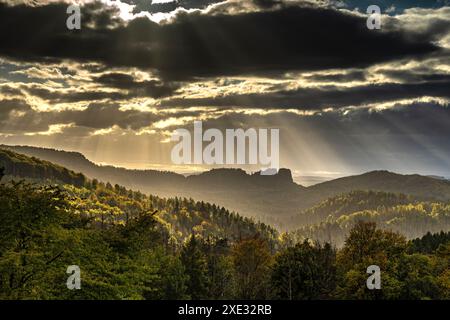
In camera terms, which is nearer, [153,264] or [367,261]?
[153,264]

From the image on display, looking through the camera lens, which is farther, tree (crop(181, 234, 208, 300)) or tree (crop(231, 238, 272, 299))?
tree (crop(231, 238, 272, 299))

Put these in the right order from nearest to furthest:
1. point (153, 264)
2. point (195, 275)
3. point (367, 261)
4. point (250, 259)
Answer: point (153, 264) → point (195, 275) → point (367, 261) → point (250, 259)

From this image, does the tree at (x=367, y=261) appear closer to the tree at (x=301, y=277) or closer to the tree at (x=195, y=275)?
the tree at (x=301, y=277)

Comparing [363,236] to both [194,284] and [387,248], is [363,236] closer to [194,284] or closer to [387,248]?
[387,248]

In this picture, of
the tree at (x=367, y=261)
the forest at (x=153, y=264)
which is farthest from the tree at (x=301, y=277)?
the tree at (x=367, y=261)

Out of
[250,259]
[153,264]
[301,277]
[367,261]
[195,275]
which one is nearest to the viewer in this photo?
[153,264]

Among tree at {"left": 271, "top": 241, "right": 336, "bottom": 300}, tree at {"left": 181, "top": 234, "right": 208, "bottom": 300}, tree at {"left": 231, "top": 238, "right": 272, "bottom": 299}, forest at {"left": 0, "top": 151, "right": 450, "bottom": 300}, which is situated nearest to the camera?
forest at {"left": 0, "top": 151, "right": 450, "bottom": 300}

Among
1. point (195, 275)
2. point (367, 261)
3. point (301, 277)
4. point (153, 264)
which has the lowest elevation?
point (301, 277)

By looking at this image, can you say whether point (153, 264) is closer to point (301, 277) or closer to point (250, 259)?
point (301, 277)

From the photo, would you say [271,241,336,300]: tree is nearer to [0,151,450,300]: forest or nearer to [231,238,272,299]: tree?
[0,151,450,300]: forest

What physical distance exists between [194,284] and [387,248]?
36.2 metres

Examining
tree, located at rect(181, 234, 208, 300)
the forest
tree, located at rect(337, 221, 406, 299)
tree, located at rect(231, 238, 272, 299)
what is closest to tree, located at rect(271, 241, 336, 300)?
the forest

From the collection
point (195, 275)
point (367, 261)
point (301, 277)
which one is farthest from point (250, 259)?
point (367, 261)
